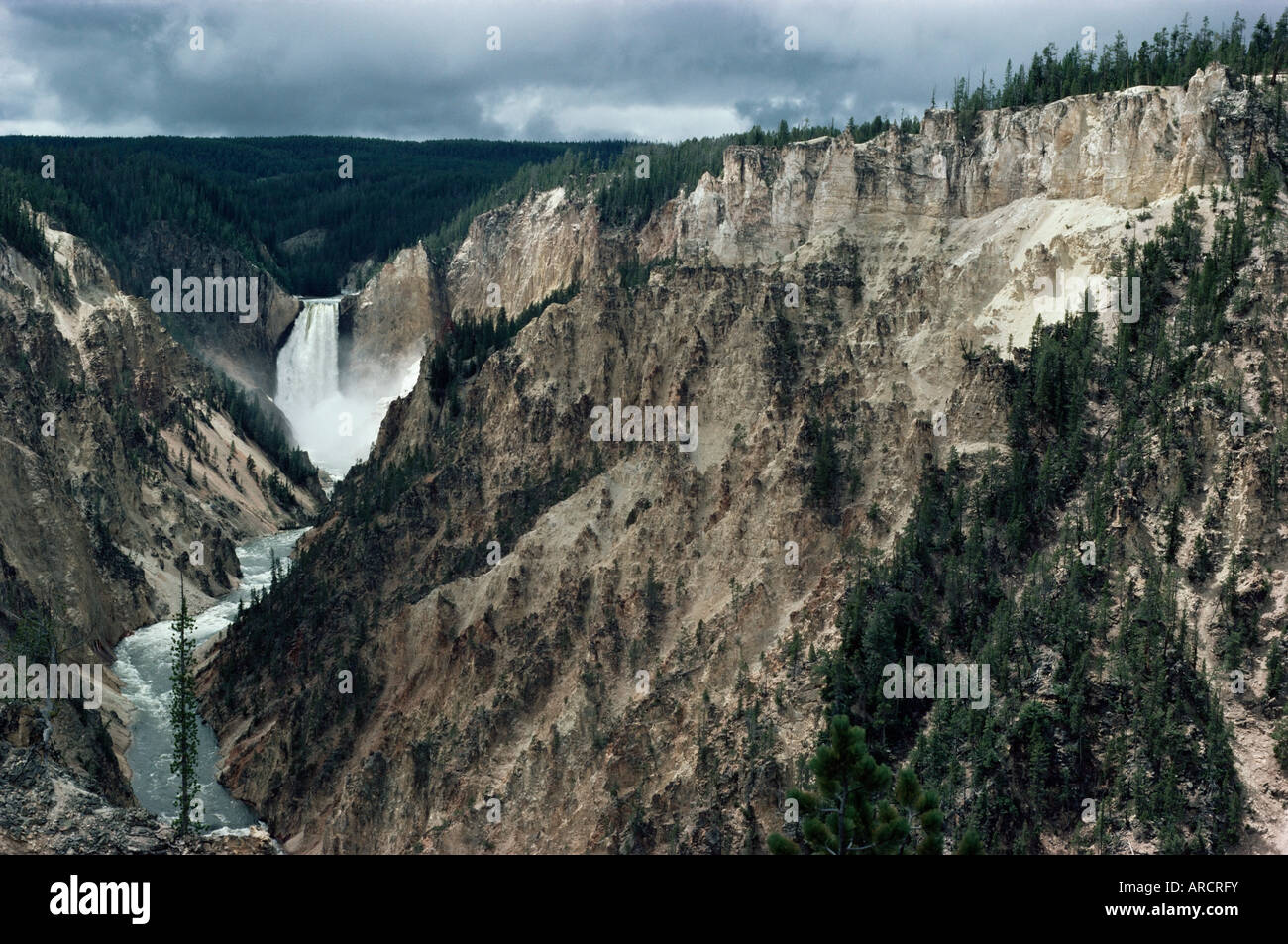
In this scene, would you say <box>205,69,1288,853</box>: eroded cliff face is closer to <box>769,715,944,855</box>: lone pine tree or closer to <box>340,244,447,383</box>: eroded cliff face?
<box>769,715,944,855</box>: lone pine tree

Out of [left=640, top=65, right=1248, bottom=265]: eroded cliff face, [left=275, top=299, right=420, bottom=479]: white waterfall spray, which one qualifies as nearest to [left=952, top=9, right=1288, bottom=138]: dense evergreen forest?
[left=640, top=65, right=1248, bottom=265]: eroded cliff face

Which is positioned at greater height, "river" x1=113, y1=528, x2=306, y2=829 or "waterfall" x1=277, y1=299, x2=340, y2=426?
"waterfall" x1=277, y1=299, x2=340, y2=426

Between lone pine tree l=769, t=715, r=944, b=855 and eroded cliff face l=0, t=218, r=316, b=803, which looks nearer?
lone pine tree l=769, t=715, r=944, b=855

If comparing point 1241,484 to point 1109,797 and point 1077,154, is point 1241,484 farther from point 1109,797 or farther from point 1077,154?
point 1077,154

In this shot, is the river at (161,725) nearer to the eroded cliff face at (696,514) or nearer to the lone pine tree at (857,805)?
the eroded cliff face at (696,514)

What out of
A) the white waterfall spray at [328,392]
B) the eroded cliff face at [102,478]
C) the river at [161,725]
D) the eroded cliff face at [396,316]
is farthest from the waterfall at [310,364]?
the river at [161,725]

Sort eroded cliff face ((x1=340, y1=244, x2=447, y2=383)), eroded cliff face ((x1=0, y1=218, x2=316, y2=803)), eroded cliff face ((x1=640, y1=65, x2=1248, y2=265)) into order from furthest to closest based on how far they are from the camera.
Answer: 1. eroded cliff face ((x1=340, y1=244, x2=447, y2=383))
2. eroded cliff face ((x1=0, y1=218, x2=316, y2=803))
3. eroded cliff face ((x1=640, y1=65, x2=1248, y2=265))
